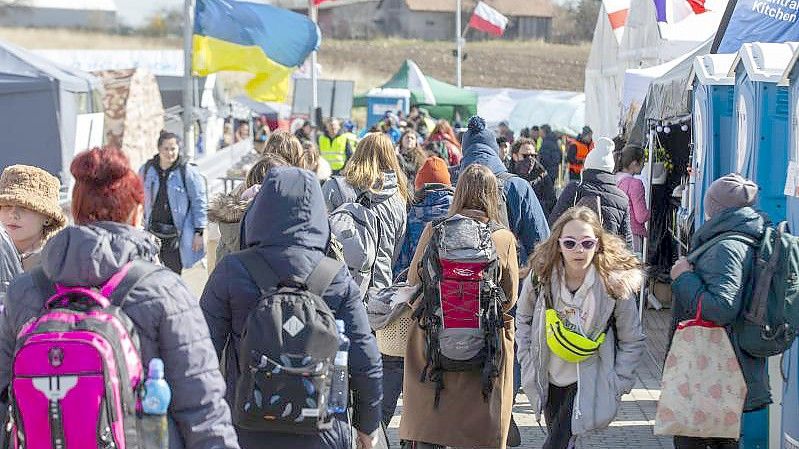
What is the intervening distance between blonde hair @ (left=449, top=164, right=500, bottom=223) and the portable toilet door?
1664 millimetres

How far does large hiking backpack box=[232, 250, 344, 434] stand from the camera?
12.8ft

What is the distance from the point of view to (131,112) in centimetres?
2514

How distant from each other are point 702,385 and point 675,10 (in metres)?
13.9

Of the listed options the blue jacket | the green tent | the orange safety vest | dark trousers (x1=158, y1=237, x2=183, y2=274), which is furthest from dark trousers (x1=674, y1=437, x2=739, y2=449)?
the green tent

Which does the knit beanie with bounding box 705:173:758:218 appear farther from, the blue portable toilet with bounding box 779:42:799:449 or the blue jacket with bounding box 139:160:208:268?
the blue jacket with bounding box 139:160:208:268

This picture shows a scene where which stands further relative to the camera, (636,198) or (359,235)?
(636,198)

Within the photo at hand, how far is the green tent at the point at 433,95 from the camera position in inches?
1518

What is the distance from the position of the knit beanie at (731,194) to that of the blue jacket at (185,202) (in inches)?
197

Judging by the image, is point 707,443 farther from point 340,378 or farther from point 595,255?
point 340,378

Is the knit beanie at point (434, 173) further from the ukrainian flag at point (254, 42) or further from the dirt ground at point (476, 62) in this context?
the dirt ground at point (476, 62)

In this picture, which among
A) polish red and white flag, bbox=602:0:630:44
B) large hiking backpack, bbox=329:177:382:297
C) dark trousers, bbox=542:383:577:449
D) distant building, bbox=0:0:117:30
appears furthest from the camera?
distant building, bbox=0:0:117:30

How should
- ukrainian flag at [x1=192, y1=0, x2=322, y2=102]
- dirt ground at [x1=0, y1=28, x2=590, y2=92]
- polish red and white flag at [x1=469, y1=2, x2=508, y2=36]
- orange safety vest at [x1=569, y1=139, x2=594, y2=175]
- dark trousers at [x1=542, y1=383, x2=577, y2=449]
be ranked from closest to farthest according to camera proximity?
dark trousers at [x1=542, y1=383, x2=577, y2=449] < ukrainian flag at [x1=192, y1=0, x2=322, y2=102] < orange safety vest at [x1=569, y1=139, x2=594, y2=175] < polish red and white flag at [x1=469, y1=2, x2=508, y2=36] < dirt ground at [x1=0, y1=28, x2=590, y2=92]

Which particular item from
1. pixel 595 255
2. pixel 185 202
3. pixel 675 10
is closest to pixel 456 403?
pixel 595 255

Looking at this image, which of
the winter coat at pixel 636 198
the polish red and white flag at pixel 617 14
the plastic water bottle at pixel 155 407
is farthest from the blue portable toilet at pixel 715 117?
the polish red and white flag at pixel 617 14
